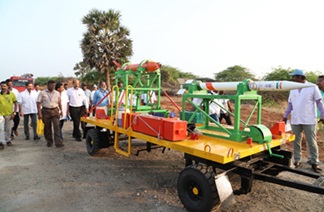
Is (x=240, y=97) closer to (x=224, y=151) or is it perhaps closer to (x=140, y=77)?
(x=224, y=151)

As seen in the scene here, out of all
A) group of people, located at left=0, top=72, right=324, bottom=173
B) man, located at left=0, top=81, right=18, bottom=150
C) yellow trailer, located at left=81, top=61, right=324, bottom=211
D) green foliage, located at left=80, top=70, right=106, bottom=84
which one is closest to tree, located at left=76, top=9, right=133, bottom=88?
green foliage, located at left=80, top=70, right=106, bottom=84

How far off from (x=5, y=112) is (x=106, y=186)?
4.43 metres

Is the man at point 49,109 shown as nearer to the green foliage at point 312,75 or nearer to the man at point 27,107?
the man at point 27,107

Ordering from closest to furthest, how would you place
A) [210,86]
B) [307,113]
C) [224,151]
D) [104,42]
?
[224,151] < [210,86] < [307,113] < [104,42]

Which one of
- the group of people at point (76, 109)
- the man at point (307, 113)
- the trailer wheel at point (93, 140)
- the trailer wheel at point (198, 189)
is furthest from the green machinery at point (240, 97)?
the trailer wheel at point (93, 140)

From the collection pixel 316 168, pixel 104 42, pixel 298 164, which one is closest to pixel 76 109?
pixel 298 164

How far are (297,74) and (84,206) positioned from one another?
424cm

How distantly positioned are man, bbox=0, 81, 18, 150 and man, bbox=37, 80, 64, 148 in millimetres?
921

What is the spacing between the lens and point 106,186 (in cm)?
435

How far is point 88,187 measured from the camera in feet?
14.1

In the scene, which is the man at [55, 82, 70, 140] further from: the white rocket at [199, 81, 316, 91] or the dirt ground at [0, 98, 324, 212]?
the white rocket at [199, 81, 316, 91]

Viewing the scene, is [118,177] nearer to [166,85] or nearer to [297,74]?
[297,74]

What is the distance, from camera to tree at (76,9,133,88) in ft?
66.8

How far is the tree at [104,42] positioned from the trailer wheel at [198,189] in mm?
17904
